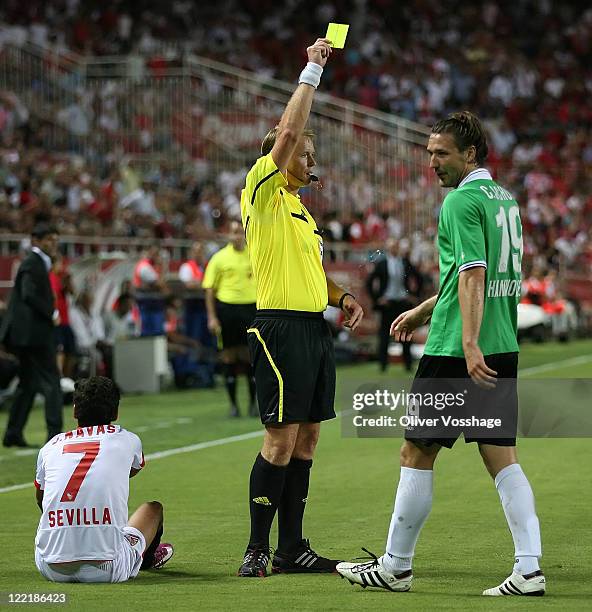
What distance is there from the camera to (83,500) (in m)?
6.99

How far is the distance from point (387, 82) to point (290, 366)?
31.0 meters

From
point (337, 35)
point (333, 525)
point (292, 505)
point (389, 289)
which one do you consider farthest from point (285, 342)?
point (389, 289)

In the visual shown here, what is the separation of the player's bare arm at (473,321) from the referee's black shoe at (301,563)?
5.01ft

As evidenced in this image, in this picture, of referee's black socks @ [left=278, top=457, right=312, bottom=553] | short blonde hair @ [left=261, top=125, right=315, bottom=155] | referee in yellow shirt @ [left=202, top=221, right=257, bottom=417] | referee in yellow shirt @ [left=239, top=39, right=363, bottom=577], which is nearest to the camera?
referee in yellow shirt @ [left=239, top=39, right=363, bottom=577]

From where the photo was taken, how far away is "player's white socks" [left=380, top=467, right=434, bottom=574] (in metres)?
6.81

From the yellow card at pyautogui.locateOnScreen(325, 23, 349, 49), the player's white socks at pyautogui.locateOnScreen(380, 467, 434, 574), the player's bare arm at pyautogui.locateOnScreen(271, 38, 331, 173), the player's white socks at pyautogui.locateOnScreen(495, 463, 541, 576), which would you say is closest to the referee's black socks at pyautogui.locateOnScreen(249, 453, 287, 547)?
the player's white socks at pyautogui.locateOnScreen(380, 467, 434, 574)

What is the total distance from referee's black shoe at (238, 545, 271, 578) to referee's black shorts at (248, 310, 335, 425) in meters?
0.65

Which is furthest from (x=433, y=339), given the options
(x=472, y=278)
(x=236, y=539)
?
(x=236, y=539)

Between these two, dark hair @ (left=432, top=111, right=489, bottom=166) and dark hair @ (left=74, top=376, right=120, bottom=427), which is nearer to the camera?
dark hair @ (left=432, top=111, right=489, bottom=166)

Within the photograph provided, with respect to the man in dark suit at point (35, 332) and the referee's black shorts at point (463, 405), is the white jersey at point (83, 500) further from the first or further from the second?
the man in dark suit at point (35, 332)

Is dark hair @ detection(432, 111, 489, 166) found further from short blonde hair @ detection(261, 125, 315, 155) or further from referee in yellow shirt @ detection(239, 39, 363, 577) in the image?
short blonde hair @ detection(261, 125, 315, 155)

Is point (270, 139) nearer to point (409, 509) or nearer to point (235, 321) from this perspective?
point (409, 509)

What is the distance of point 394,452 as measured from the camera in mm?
13250

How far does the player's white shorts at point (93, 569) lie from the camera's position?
7.09 metres
